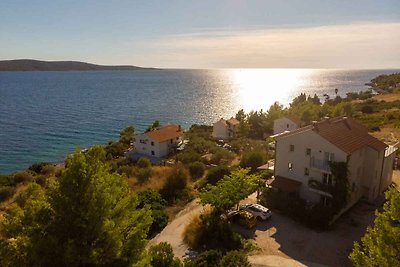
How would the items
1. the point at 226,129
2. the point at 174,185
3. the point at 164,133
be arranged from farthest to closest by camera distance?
the point at 226,129 → the point at 164,133 → the point at 174,185

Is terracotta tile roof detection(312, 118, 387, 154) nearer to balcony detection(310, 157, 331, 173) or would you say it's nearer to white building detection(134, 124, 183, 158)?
balcony detection(310, 157, 331, 173)

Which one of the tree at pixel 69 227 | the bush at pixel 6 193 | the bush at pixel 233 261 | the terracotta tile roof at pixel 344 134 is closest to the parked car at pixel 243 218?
the bush at pixel 233 261

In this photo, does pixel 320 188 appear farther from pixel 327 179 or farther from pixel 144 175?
pixel 144 175

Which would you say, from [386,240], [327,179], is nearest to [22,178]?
[327,179]

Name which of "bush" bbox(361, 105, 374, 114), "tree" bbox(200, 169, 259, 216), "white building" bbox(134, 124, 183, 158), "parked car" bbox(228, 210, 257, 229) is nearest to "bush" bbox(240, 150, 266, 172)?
"tree" bbox(200, 169, 259, 216)

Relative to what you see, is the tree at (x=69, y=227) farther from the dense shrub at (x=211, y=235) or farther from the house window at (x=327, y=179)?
the house window at (x=327, y=179)
